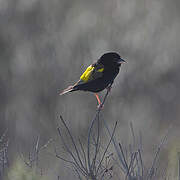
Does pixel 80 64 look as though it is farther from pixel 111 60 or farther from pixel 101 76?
pixel 101 76

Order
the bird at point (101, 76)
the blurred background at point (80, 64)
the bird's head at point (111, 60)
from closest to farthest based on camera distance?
the bird at point (101, 76) → the bird's head at point (111, 60) → the blurred background at point (80, 64)

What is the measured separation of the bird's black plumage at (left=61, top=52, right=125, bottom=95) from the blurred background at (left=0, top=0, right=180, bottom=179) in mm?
11590

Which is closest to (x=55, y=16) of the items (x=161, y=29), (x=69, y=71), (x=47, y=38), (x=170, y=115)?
(x=47, y=38)

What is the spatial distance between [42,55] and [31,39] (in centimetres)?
94

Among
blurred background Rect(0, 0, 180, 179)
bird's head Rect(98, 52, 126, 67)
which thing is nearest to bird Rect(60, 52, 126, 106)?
bird's head Rect(98, 52, 126, 67)

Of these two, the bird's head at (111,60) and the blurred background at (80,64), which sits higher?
the blurred background at (80,64)

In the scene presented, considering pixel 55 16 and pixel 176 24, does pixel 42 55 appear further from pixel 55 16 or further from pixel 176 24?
pixel 176 24

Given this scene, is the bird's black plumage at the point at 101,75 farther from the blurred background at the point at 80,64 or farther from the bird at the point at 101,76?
the blurred background at the point at 80,64

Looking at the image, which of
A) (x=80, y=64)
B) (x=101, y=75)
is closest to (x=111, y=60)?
(x=101, y=75)

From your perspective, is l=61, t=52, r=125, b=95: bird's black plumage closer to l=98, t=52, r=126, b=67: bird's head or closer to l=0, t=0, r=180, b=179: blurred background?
l=98, t=52, r=126, b=67: bird's head

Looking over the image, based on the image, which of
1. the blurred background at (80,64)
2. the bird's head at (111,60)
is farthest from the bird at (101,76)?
the blurred background at (80,64)

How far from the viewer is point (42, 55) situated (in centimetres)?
2034

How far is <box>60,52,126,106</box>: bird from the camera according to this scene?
737 centimetres

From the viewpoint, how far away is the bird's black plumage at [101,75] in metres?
7.37
